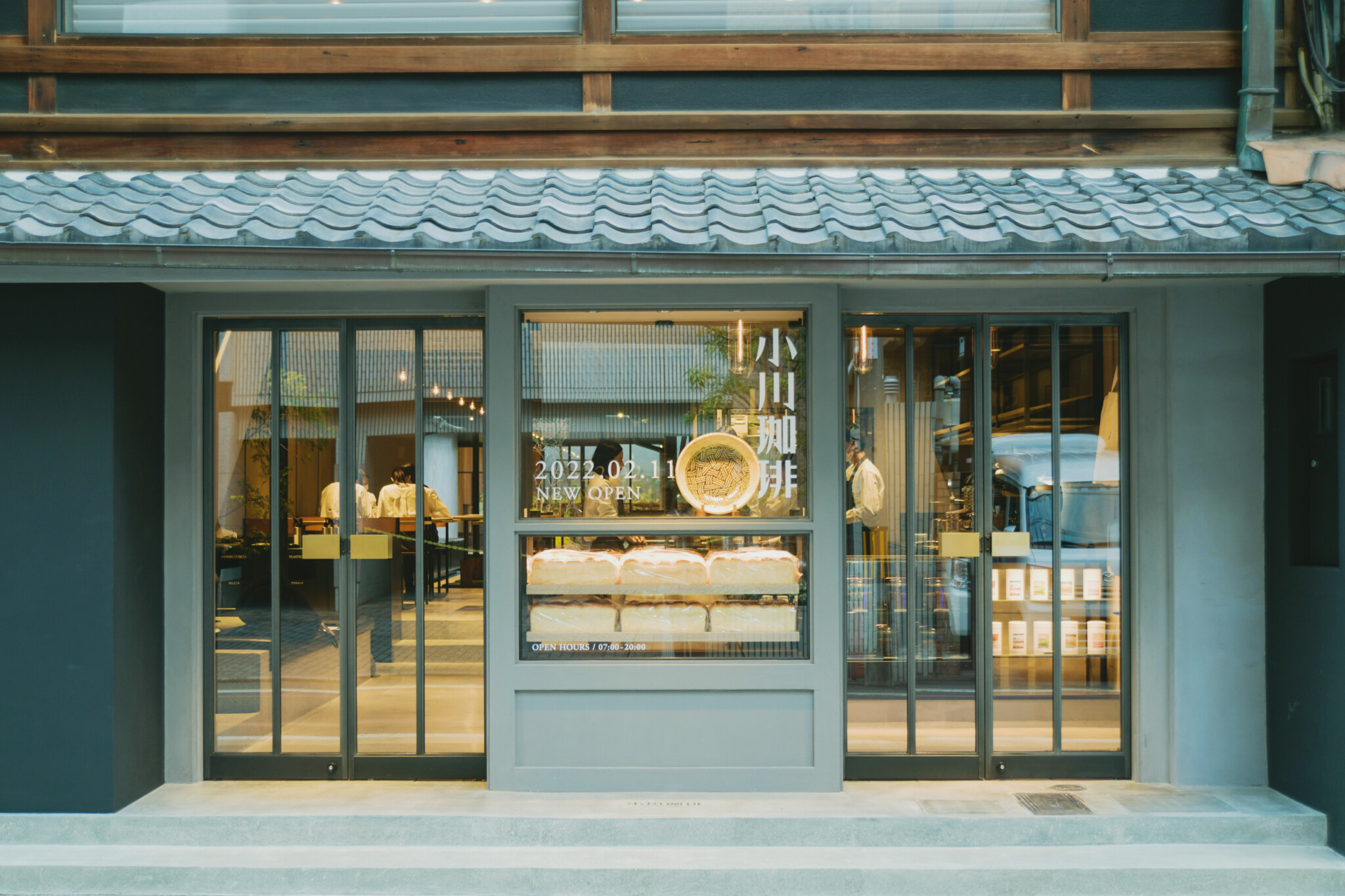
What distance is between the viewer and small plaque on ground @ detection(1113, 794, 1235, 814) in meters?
4.93

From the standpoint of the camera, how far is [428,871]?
455 cm

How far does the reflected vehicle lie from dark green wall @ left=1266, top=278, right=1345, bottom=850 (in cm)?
87

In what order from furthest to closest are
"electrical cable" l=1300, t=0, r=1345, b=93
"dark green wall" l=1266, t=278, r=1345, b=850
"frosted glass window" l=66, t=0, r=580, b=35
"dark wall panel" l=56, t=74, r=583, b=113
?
"frosted glass window" l=66, t=0, r=580, b=35
"dark wall panel" l=56, t=74, r=583, b=113
"electrical cable" l=1300, t=0, r=1345, b=93
"dark green wall" l=1266, t=278, r=1345, b=850

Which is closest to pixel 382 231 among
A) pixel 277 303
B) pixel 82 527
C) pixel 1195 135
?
pixel 277 303

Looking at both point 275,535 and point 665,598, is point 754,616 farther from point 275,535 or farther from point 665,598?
point 275,535

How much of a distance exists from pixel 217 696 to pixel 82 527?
4.66 feet

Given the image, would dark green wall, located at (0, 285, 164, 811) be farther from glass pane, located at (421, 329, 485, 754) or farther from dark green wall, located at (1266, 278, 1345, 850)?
dark green wall, located at (1266, 278, 1345, 850)

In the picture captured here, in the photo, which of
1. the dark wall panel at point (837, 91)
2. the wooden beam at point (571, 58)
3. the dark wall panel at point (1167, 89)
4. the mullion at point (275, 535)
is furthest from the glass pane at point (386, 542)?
the dark wall panel at point (1167, 89)

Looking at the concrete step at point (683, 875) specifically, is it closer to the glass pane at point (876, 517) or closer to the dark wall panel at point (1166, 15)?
the glass pane at point (876, 517)

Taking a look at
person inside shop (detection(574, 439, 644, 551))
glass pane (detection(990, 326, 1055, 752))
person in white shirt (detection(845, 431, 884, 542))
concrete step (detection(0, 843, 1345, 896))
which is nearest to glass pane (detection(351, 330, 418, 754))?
concrete step (detection(0, 843, 1345, 896))

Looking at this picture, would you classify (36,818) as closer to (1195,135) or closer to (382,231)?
(382,231)

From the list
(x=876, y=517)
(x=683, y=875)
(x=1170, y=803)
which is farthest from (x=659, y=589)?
(x=1170, y=803)

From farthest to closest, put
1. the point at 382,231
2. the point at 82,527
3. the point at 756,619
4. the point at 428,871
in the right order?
the point at 756,619 < the point at 82,527 < the point at 428,871 < the point at 382,231

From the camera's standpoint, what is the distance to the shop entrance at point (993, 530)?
559cm
